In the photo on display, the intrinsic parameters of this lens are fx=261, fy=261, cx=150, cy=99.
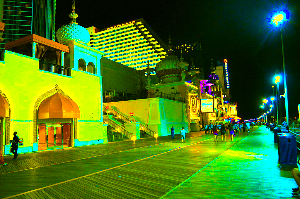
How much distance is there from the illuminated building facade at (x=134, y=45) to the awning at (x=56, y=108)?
6229cm

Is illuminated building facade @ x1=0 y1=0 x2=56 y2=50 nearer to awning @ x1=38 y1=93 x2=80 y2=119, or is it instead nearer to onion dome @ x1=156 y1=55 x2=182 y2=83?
onion dome @ x1=156 y1=55 x2=182 y2=83

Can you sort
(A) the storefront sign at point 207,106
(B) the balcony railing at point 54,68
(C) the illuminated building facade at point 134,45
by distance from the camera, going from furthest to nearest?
1. (C) the illuminated building facade at point 134,45
2. (A) the storefront sign at point 207,106
3. (B) the balcony railing at point 54,68

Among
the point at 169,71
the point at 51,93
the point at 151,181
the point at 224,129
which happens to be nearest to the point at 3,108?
the point at 51,93

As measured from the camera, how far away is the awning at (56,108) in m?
19.5

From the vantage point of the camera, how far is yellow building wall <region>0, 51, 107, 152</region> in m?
17.6

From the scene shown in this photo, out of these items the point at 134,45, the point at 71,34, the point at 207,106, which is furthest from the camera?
the point at 134,45

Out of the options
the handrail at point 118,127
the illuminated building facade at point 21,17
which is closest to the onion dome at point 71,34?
the handrail at point 118,127

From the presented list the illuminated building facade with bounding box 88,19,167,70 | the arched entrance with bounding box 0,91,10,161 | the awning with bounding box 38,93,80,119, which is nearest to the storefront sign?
the awning with bounding box 38,93,80,119

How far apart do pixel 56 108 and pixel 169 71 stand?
35.1 metres

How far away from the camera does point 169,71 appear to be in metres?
52.6

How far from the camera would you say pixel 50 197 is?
678cm

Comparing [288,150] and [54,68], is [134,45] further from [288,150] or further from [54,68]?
[288,150]

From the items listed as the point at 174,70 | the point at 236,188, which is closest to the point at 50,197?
the point at 236,188

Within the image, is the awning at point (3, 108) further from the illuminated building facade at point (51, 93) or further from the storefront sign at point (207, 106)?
the storefront sign at point (207, 106)
